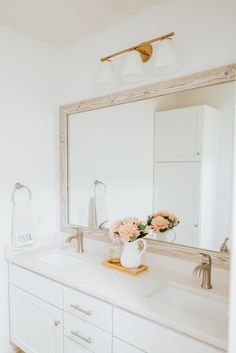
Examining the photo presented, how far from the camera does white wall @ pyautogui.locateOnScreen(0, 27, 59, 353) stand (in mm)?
2049

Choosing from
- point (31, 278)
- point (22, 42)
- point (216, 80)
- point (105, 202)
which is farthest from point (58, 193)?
point (216, 80)

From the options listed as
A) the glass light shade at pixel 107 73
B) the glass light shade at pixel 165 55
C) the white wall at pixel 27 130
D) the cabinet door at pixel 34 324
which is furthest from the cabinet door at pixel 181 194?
the white wall at pixel 27 130

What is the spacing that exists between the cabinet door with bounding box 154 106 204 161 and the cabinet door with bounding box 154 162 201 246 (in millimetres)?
57

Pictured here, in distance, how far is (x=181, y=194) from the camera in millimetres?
1696

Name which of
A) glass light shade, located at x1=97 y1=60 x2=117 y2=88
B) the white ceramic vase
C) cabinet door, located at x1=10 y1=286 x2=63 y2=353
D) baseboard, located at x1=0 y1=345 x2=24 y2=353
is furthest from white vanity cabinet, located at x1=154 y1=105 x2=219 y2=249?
baseboard, located at x1=0 y1=345 x2=24 y2=353

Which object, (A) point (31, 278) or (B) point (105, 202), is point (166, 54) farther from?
(A) point (31, 278)

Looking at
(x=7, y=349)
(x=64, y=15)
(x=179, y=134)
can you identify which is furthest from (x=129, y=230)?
(x=64, y=15)

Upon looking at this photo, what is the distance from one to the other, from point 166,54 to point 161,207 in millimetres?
971

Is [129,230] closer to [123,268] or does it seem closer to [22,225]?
[123,268]

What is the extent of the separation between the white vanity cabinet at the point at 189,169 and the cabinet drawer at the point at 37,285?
2.79 ft

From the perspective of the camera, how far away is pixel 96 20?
1.95 m

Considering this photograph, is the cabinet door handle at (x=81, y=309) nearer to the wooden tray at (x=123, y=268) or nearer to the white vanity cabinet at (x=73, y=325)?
the white vanity cabinet at (x=73, y=325)

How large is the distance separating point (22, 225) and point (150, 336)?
4.36ft

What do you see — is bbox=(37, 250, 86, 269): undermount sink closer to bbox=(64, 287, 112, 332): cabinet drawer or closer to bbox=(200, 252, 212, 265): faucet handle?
bbox=(64, 287, 112, 332): cabinet drawer
